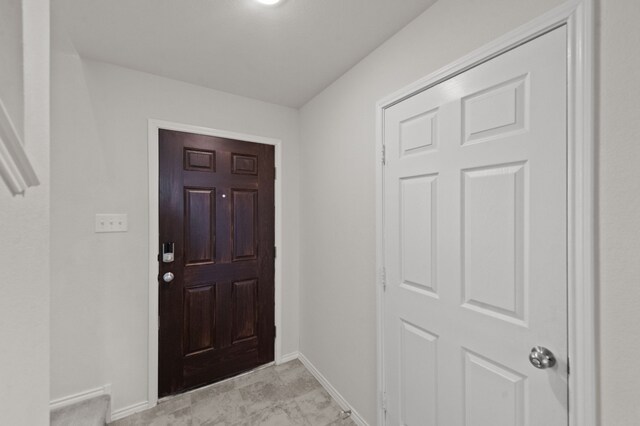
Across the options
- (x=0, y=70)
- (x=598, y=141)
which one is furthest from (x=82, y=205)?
(x=598, y=141)

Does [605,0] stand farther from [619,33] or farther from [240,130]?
[240,130]

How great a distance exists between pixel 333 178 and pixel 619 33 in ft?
4.90

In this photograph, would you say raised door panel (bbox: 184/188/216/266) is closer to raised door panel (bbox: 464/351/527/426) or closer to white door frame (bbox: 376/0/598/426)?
raised door panel (bbox: 464/351/527/426)

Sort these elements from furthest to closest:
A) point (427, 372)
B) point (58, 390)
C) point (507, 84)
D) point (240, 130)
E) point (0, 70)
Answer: point (240, 130), point (58, 390), point (427, 372), point (507, 84), point (0, 70)

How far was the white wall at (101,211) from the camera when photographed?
1.66 meters

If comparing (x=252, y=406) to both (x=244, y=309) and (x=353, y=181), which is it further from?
(x=353, y=181)

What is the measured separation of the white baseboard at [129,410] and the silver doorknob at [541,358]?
7.65 feet

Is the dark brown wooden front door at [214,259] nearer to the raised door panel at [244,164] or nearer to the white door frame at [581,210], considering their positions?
the raised door panel at [244,164]

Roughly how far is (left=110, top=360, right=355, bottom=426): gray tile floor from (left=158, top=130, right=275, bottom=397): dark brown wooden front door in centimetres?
12

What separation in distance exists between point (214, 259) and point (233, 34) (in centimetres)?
157

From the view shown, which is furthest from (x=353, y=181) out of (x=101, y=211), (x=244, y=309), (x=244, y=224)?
(x=101, y=211)

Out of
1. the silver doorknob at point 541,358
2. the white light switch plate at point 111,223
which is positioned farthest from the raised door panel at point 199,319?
the silver doorknob at point 541,358

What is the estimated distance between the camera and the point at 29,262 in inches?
23.4

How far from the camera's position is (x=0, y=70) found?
1.60 feet
